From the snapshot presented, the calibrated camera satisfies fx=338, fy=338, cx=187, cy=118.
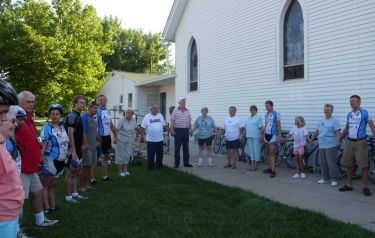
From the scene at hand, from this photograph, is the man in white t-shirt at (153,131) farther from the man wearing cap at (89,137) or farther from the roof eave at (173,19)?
the roof eave at (173,19)

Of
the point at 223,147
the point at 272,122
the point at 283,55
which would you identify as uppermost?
the point at 283,55

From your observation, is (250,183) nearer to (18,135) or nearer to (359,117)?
(359,117)

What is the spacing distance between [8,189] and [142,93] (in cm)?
1943

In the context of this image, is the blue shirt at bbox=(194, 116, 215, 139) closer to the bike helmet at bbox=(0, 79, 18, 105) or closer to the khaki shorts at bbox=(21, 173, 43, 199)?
the khaki shorts at bbox=(21, 173, 43, 199)

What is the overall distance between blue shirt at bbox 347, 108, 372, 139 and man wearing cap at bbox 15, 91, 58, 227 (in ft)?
18.0

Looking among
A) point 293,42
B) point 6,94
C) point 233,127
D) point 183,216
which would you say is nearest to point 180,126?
point 233,127

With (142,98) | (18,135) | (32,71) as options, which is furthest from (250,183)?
(32,71)

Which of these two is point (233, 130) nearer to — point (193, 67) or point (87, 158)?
point (87, 158)

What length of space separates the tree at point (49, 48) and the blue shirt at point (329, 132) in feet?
61.5

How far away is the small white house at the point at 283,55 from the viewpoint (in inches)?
322

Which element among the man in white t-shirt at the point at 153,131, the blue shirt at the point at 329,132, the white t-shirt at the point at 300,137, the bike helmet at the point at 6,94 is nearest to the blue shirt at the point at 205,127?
the man in white t-shirt at the point at 153,131

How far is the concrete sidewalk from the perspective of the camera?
533cm

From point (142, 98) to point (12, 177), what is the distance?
1936 centimetres

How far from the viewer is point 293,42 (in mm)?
10078
